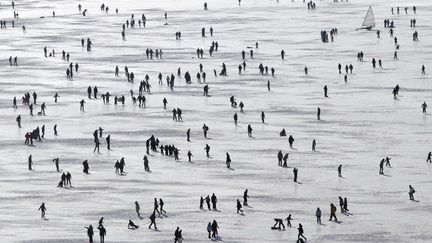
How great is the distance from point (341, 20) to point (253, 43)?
1544 centimetres

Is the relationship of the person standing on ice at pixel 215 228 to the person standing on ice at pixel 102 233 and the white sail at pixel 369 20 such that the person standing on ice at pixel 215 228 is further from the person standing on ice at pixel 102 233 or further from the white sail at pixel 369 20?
the white sail at pixel 369 20

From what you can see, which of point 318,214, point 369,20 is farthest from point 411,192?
point 369,20

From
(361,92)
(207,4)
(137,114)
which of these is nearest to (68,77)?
(137,114)

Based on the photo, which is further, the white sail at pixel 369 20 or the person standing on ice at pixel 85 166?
the white sail at pixel 369 20

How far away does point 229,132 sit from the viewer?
65812 mm

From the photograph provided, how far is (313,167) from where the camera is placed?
188 ft

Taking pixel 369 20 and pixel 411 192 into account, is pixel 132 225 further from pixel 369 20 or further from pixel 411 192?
pixel 369 20

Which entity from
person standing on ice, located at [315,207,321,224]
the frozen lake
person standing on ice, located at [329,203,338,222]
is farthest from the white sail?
person standing on ice, located at [315,207,321,224]

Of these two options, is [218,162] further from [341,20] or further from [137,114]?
[341,20]

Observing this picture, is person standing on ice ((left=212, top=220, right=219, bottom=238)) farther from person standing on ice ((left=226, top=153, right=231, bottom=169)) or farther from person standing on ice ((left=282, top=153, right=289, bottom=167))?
person standing on ice ((left=282, top=153, right=289, bottom=167))

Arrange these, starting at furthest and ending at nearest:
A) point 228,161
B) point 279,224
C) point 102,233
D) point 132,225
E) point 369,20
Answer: point 369,20, point 228,161, point 279,224, point 132,225, point 102,233

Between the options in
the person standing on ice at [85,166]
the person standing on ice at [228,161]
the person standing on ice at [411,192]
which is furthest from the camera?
the person standing on ice at [228,161]

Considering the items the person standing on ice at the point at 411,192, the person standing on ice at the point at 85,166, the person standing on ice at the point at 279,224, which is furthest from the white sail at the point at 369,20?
the person standing on ice at the point at 279,224

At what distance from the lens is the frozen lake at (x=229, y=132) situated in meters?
48.1
